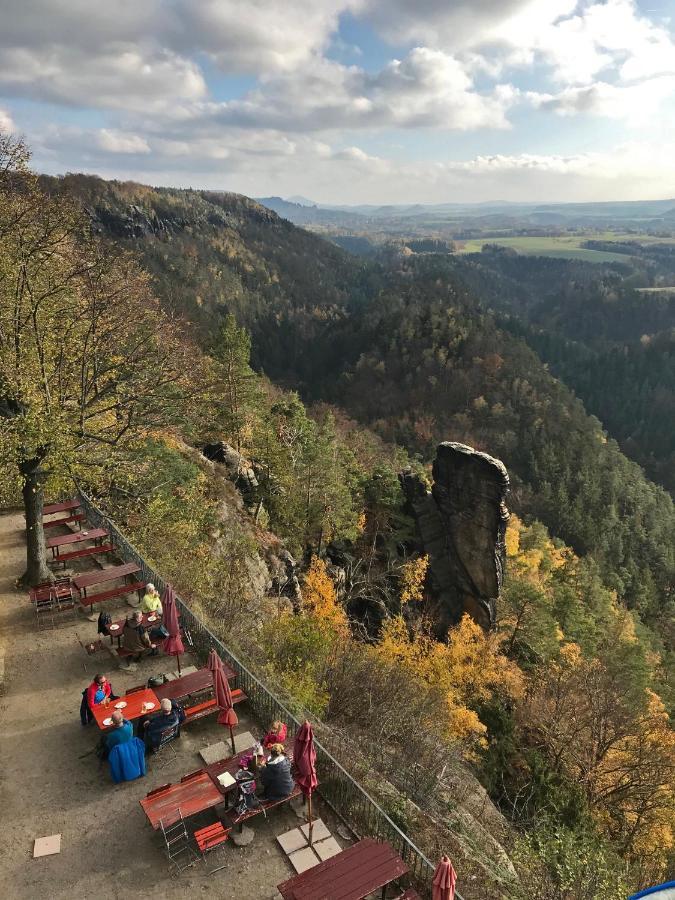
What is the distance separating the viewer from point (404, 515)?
49.7 meters

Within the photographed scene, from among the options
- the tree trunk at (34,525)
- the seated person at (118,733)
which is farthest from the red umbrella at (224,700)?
the tree trunk at (34,525)

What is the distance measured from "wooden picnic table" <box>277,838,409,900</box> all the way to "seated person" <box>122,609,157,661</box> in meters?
7.66

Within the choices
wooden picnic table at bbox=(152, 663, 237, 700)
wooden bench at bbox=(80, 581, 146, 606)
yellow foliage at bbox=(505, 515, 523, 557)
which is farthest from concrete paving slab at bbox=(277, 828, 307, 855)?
yellow foliage at bbox=(505, 515, 523, 557)

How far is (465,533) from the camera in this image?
4641 centimetres

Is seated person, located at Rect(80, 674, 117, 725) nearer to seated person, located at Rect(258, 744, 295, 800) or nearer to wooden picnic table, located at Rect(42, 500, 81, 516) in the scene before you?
seated person, located at Rect(258, 744, 295, 800)

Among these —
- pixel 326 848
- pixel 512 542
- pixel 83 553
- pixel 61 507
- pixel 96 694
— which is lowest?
pixel 512 542

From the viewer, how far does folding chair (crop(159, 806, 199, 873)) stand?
1006 cm

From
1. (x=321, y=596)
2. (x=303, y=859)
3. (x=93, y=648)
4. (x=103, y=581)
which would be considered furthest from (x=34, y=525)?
(x=321, y=596)

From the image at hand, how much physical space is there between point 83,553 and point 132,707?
304 inches

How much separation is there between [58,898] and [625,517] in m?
104

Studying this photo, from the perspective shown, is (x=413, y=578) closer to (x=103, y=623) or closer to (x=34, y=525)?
(x=103, y=623)

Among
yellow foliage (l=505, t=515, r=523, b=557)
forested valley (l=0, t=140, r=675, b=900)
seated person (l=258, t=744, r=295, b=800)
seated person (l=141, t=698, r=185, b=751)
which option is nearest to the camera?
seated person (l=258, t=744, r=295, b=800)

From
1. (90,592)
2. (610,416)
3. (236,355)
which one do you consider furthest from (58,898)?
(610,416)

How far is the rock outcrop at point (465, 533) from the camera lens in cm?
4462
